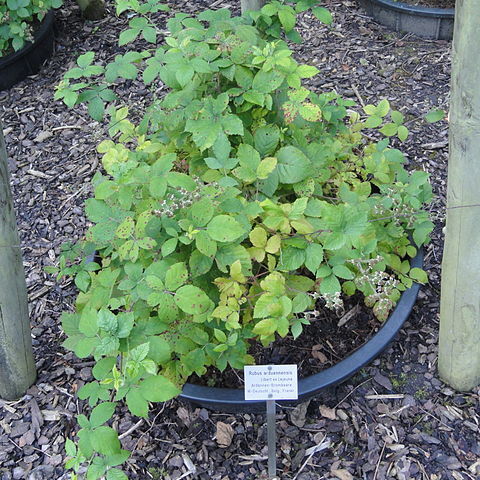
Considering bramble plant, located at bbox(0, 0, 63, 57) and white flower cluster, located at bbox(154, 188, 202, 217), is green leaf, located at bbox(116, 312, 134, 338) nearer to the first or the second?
white flower cluster, located at bbox(154, 188, 202, 217)

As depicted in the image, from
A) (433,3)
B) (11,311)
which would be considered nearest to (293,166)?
(11,311)

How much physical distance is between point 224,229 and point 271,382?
41 cm

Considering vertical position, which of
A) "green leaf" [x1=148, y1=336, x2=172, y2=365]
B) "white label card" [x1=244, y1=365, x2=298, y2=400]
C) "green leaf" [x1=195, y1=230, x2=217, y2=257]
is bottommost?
"white label card" [x1=244, y1=365, x2=298, y2=400]

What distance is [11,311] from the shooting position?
1.95m

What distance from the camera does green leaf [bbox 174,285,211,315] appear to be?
1558mm

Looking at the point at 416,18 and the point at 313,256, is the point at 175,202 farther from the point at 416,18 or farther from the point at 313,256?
the point at 416,18

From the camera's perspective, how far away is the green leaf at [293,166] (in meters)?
1.90

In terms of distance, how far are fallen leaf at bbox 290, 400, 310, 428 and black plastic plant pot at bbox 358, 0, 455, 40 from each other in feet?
7.81

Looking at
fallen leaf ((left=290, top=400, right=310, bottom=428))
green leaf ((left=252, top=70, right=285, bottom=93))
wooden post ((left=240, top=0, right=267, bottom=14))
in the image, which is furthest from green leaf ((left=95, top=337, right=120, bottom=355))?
wooden post ((left=240, top=0, right=267, bottom=14))

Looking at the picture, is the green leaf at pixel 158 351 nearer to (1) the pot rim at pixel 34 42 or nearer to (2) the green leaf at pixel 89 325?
(2) the green leaf at pixel 89 325


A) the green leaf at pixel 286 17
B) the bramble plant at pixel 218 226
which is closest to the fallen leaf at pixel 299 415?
the bramble plant at pixel 218 226

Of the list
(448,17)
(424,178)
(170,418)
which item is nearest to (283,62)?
(424,178)

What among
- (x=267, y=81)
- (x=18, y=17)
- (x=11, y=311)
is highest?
(x=267, y=81)

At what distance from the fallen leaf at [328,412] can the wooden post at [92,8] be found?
2831mm
